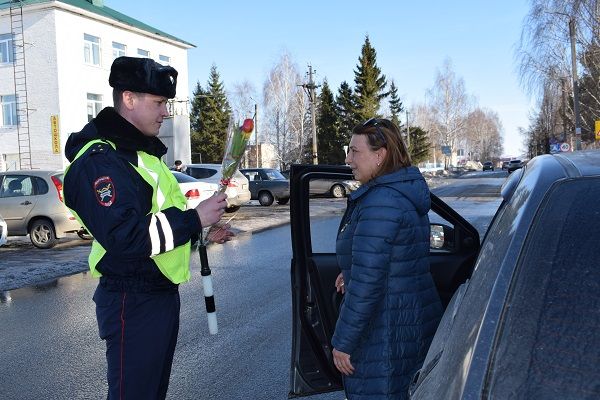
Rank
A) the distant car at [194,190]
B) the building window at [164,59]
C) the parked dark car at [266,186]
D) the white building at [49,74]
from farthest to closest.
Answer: the building window at [164,59] < the white building at [49,74] < the parked dark car at [266,186] < the distant car at [194,190]

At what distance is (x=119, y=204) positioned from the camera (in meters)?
2.08

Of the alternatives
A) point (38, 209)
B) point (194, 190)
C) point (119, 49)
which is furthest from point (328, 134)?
point (38, 209)

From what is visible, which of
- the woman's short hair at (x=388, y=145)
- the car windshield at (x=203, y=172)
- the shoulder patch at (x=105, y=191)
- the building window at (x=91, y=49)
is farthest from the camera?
the building window at (x=91, y=49)

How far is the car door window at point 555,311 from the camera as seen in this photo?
116cm

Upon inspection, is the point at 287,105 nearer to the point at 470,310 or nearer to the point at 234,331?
the point at 234,331

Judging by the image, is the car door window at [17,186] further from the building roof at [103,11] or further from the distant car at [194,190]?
the building roof at [103,11]

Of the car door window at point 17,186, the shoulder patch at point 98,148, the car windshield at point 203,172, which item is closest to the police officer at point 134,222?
the shoulder patch at point 98,148

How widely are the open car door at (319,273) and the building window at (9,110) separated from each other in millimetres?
32411

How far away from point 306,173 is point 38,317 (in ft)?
15.2

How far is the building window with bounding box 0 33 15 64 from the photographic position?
30500 mm

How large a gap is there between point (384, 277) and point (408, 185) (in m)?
0.41

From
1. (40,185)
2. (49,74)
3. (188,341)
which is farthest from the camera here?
(49,74)

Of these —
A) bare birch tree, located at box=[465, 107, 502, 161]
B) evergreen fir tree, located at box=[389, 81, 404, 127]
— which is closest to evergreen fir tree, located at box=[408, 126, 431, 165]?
evergreen fir tree, located at box=[389, 81, 404, 127]

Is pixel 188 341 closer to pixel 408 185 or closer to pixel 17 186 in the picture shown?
pixel 408 185
